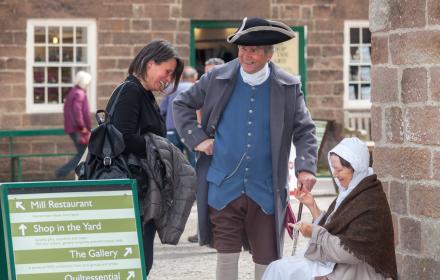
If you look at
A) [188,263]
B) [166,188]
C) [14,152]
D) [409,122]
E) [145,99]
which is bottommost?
[188,263]

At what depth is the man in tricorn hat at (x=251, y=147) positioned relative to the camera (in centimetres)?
739

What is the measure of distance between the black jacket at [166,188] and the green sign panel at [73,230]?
0.69 metres

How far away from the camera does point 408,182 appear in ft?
24.6

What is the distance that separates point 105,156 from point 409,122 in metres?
1.82

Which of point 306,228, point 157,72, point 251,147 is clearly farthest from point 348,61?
point 306,228

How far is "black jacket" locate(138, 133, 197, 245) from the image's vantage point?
23.2 ft

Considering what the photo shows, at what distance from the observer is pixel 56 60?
1920cm

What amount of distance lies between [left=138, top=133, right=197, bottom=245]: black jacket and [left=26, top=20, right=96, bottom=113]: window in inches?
469

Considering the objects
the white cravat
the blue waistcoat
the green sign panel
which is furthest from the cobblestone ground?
the green sign panel

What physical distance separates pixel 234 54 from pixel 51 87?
316 centimetres

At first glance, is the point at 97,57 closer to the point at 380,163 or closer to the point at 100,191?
the point at 380,163

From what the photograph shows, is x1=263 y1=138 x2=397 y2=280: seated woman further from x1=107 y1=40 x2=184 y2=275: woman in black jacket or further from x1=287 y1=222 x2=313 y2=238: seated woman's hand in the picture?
x1=107 y1=40 x2=184 y2=275: woman in black jacket

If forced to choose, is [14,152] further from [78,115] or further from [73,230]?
[73,230]

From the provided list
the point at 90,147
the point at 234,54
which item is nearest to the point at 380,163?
the point at 90,147
